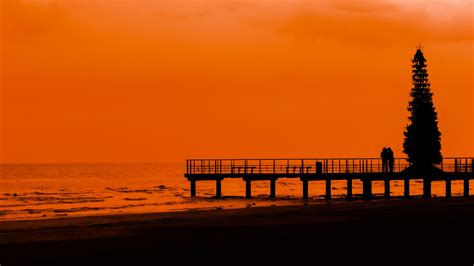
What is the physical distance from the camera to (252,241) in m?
18.6

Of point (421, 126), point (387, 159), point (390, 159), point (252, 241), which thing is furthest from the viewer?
point (421, 126)

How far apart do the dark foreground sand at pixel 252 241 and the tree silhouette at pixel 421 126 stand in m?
58.1

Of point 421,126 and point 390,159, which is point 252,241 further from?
point 421,126

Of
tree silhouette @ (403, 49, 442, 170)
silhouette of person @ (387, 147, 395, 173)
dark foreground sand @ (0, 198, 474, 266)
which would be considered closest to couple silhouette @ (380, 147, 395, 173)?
silhouette of person @ (387, 147, 395, 173)

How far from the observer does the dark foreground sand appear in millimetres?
15445

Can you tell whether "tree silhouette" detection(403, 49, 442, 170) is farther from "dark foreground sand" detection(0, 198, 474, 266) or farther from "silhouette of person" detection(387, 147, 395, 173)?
"dark foreground sand" detection(0, 198, 474, 266)

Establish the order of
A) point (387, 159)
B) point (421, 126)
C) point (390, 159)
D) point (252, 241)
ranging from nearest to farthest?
point (252, 241) < point (390, 159) < point (387, 159) < point (421, 126)

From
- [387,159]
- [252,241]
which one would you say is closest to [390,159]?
[387,159]

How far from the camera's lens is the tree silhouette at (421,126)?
3280 inches

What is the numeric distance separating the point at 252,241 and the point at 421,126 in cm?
6905

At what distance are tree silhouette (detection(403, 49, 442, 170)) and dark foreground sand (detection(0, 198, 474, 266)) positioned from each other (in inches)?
2288

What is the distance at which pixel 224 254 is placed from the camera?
16.2 m

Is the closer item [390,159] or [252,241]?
Answer: [252,241]

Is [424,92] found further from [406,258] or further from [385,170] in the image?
[406,258]
